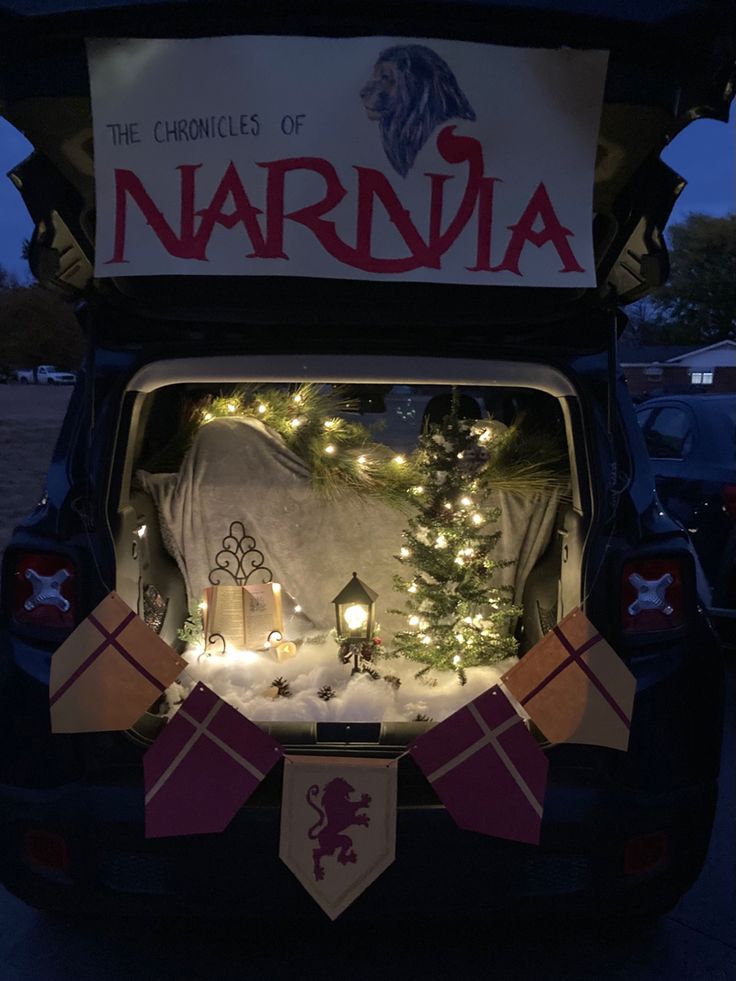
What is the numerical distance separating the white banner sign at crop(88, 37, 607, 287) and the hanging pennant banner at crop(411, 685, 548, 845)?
3.68 ft

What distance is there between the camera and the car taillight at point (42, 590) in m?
2.35

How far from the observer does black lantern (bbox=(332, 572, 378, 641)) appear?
3.29m

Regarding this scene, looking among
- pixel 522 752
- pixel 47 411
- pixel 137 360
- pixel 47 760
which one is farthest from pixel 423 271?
pixel 47 411

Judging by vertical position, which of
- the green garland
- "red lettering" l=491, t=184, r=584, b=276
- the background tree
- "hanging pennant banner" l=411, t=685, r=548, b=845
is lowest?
"hanging pennant banner" l=411, t=685, r=548, b=845

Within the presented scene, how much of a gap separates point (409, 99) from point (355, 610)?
1825 mm

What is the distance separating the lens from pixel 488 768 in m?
2.28

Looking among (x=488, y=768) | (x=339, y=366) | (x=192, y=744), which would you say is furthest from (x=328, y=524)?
(x=488, y=768)

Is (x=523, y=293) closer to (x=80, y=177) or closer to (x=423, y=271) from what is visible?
(x=423, y=271)

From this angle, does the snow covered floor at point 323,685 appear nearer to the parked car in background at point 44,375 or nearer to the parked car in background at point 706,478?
the parked car in background at point 706,478

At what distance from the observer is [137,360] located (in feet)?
8.48

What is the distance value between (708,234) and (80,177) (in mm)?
52517

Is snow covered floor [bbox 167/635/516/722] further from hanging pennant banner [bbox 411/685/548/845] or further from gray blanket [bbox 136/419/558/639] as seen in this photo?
hanging pennant banner [bbox 411/685/548/845]

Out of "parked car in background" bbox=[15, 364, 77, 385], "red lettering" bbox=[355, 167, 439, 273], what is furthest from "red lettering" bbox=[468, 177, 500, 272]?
"parked car in background" bbox=[15, 364, 77, 385]

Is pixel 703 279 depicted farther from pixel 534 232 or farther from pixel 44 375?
pixel 534 232
